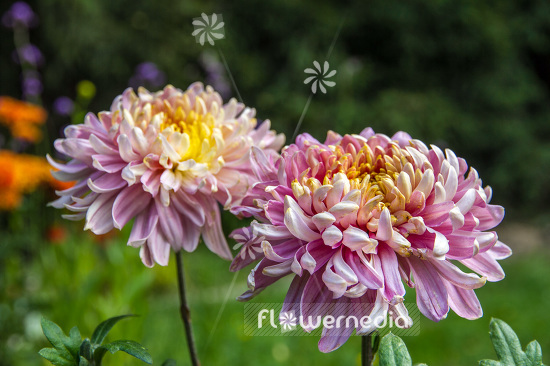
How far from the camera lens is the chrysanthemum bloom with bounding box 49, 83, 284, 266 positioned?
0.67 m

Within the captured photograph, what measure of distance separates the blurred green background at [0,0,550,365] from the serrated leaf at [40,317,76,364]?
1978 millimetres

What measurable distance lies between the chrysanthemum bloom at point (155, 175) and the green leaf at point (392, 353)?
0.26 metres

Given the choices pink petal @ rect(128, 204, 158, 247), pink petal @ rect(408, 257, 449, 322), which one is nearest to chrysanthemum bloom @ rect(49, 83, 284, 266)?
pink petal @ rect(128, 204, 158, 247)

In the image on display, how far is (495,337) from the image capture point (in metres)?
0.48

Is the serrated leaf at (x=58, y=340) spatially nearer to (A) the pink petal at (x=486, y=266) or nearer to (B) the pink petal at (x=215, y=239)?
(B) the pink petal at (x=215, y=239)

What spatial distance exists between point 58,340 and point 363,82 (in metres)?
4.00

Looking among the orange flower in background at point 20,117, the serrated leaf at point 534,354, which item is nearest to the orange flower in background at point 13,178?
the orange flower in background at point 20,117

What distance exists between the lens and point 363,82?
14.2ft

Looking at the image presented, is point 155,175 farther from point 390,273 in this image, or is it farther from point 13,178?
point 13,178

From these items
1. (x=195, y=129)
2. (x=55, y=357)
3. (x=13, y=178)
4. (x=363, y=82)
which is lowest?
(x=55, y=357)

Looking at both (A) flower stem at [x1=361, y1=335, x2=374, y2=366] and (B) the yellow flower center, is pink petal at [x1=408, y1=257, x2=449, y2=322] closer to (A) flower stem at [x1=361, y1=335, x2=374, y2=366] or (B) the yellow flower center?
(A) flower stem at [x1=361, y1=335, x2=374, y2=366]

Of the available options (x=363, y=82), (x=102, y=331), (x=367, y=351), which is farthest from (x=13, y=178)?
(x=363, y=82)

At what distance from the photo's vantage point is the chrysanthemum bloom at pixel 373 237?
484 mm

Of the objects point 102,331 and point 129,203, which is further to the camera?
point 129,203
